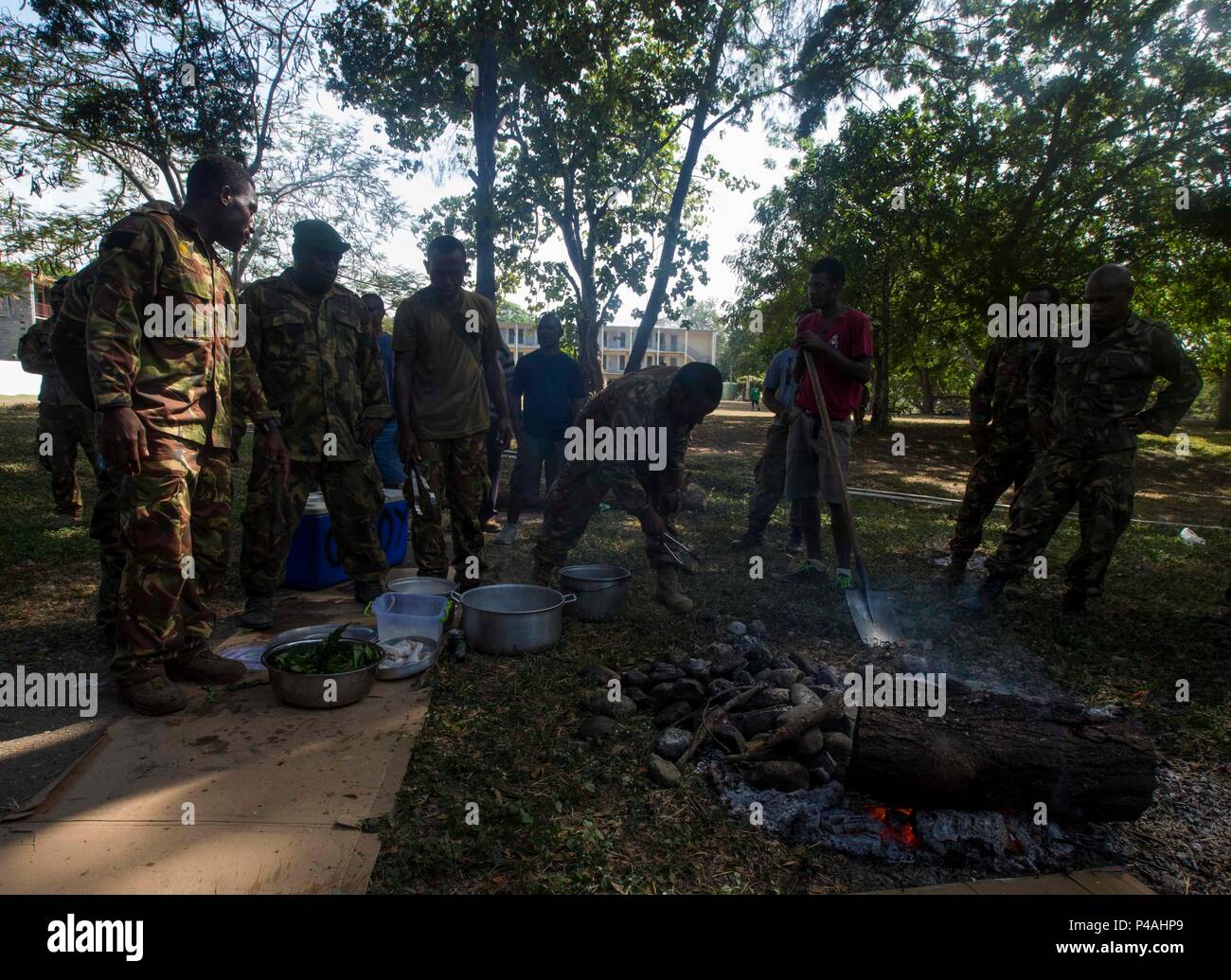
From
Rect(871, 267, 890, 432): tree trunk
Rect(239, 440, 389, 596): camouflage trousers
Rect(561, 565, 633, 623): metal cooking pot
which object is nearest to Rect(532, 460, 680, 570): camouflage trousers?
Rect(561, 565, 633, 623): metal cooking pot

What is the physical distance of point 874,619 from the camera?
13.2 ft

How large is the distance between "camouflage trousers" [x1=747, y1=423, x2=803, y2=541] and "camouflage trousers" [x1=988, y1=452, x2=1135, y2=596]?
1.80 metres

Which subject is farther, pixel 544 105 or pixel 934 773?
pixel 544 105

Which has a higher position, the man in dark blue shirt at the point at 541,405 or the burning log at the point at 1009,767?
the man in dark blue shirt at the point at 541,405

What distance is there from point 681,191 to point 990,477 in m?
7.27

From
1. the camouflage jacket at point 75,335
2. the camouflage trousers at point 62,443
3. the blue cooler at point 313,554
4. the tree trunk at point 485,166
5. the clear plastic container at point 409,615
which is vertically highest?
the tree trunk at point 485,166

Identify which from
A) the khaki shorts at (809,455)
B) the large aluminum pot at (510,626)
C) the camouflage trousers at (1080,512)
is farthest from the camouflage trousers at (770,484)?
the large aluminum pot at (510,626)

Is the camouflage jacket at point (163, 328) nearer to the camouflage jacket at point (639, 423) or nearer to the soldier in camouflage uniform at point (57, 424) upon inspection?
the camouflage jacket at point (639, 423)

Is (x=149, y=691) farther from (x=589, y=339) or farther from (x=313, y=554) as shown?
(x=589, y=339)

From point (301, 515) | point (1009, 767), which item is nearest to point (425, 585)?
point (301, 515)

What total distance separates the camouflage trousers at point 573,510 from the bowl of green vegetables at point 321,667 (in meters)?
1.47

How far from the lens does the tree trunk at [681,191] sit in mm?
9891

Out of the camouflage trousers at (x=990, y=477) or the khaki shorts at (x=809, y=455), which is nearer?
the khaki shorts at (x=809, y=455)
